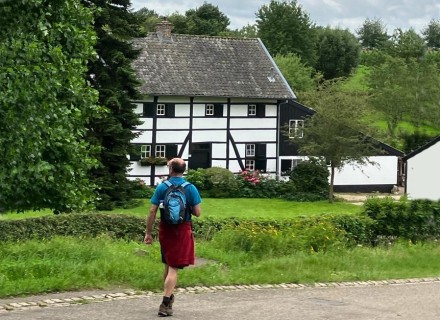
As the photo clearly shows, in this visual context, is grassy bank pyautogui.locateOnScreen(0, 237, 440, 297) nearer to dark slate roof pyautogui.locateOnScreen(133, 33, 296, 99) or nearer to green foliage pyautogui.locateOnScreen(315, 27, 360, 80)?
dark slate roof pyautogui.locateOnScreen(133, 33, 296, 99)

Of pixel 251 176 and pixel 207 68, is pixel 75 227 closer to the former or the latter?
pixel 251 176

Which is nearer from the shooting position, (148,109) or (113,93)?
(113,93)

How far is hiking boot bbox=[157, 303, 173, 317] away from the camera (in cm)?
885

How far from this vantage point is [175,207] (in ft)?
29.7

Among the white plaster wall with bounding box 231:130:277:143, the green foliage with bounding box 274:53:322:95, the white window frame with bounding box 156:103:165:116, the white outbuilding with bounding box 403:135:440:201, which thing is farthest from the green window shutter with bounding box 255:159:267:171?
the green foliage with bounding box 274:53:322:95

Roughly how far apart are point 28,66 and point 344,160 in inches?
1264

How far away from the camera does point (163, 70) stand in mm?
54156

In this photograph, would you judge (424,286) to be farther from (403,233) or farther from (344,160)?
(344,160)

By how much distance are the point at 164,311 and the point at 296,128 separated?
4668 cm

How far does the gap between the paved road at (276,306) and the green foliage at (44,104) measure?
1354 cm

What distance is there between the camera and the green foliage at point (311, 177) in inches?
2073

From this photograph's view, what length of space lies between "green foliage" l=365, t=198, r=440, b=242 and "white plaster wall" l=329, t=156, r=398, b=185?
112 feet

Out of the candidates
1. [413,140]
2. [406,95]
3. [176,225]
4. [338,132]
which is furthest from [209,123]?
[176,225]

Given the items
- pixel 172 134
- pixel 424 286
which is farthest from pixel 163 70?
pixel 424 286
